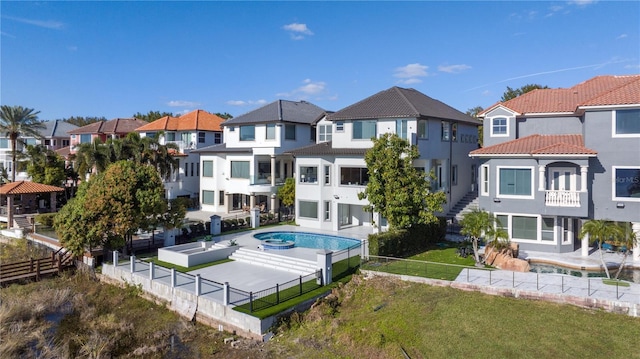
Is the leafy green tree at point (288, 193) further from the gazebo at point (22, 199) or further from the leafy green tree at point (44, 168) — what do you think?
the leafy green tree at point (44, 168)

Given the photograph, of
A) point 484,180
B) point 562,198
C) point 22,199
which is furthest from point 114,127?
point 562,198

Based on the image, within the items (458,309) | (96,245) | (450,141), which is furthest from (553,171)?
(96,245)

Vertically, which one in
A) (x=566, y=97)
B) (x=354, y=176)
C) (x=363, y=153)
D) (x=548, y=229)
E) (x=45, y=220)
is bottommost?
(x=45, y=220)

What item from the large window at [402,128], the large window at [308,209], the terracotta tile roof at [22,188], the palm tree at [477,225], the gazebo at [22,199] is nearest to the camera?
the palm tree at [477,225]

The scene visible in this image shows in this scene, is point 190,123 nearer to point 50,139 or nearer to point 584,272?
point 50,139

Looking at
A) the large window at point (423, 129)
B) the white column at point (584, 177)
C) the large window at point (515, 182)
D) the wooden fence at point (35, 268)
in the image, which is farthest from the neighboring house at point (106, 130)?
the white column at point (584, 177)
